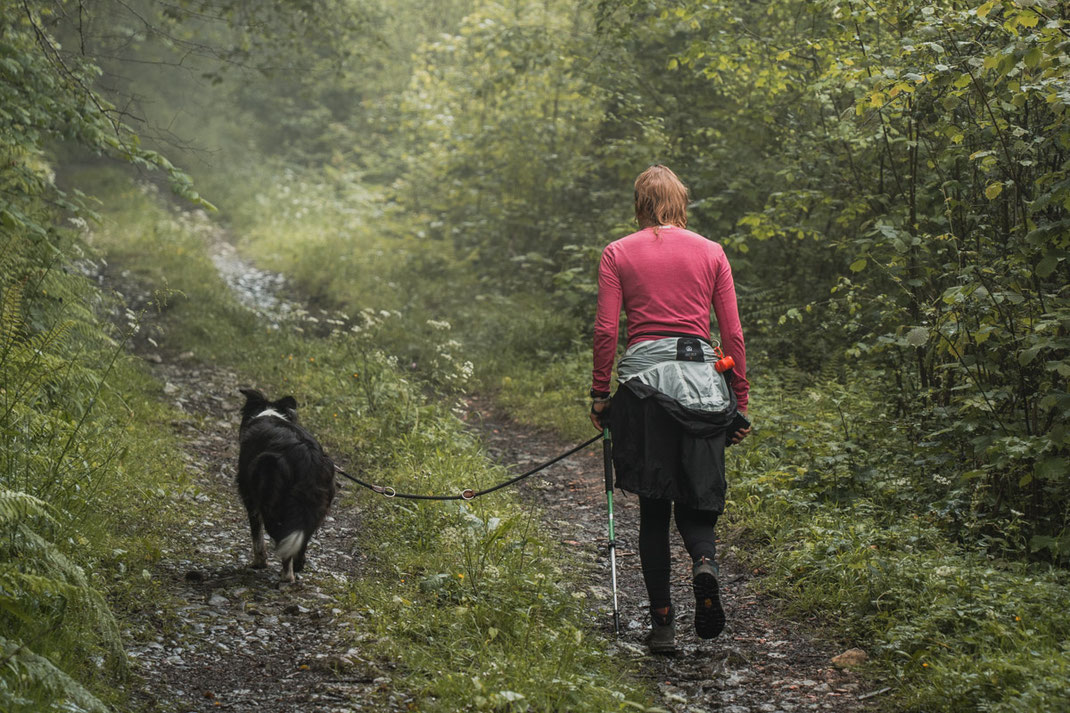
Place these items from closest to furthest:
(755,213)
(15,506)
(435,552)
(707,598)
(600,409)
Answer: (15,506), (707,598), (600,409), (435,552), (755,213)

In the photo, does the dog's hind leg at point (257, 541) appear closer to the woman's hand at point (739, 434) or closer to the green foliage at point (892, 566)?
the woman's hand at point (739, 434)

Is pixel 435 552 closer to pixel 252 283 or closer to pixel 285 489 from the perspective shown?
pixel 285 489

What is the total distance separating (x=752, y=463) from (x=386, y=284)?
30.5 feet

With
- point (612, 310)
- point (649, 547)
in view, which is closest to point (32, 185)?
point (612, 310)

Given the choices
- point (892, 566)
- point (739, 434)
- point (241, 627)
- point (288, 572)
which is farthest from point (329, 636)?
point (892, 566)

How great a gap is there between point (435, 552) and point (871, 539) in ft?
8.88

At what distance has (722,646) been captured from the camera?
4.70m

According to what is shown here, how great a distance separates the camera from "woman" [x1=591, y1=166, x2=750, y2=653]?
4312 millimetres

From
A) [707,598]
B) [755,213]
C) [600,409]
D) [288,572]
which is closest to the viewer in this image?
[707,598]

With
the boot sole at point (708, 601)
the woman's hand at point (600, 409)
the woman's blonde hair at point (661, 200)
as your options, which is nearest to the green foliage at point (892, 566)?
the boot sole at point (708, 601)

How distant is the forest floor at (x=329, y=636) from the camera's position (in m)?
3.90

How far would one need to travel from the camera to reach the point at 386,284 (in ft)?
49.4

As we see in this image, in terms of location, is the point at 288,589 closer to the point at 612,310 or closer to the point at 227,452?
the point at 612,310

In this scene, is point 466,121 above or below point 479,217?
above
